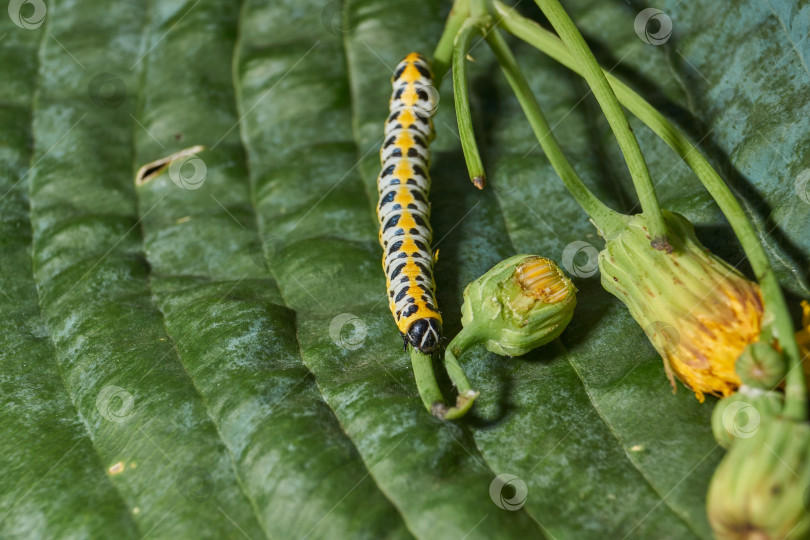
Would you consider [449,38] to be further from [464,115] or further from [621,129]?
[621,129]

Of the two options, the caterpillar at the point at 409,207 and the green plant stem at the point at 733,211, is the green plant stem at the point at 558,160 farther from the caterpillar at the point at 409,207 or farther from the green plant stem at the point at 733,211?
the caterpillar at the point at 409,207

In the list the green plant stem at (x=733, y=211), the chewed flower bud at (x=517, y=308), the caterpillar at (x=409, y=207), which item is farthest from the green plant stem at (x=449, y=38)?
the chewed flower bud at (x=517, y=308)

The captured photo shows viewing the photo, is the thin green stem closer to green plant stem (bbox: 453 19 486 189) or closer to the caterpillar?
the caterpillar

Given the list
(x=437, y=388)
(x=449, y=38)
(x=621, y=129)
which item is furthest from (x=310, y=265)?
(x=621, y=129)

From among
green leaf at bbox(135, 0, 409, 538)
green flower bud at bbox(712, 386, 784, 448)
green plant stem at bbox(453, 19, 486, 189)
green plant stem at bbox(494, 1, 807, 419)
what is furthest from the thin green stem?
green plant stem at bbox(494, 1, 807, 419)

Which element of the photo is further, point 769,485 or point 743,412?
point 743,412

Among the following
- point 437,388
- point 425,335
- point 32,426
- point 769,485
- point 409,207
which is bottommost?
point 769,485
